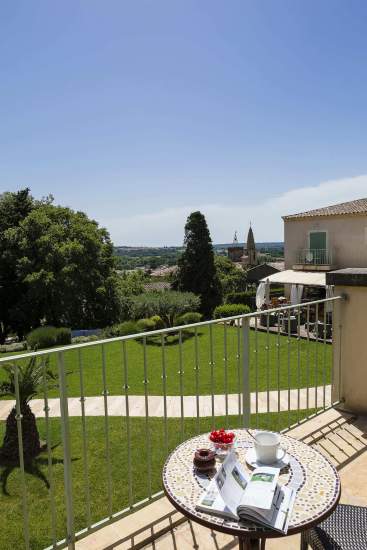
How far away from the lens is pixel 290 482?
1513 millimetres

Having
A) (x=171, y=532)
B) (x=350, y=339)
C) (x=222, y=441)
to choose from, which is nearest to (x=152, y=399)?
(x=350, y=339)

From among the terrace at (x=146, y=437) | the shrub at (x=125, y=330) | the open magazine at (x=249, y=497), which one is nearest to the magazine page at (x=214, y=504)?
the open magazine at (x=249, y=497)

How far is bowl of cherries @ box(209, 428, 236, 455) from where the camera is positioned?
177 centimetres

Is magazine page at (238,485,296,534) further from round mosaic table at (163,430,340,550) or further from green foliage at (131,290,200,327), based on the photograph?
green foliage at (131,290,200,327)

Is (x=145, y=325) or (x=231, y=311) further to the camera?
(x=231, y=311)

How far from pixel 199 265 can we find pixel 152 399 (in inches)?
849

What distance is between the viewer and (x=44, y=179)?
87.1 ft

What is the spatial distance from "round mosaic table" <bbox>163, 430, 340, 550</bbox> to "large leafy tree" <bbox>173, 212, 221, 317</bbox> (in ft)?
84.0

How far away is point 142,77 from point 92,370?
27.2 ft

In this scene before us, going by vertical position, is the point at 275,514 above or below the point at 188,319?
above

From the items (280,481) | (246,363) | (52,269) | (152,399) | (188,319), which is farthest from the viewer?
(52,269)

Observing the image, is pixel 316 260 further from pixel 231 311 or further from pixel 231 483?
pixel 231 483

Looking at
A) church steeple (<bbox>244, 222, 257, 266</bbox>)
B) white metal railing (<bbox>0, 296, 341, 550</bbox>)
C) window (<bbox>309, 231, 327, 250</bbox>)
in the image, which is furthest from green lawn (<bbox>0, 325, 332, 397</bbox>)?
church steeple (<bbox>244, 222, 257, 266</bbox>)

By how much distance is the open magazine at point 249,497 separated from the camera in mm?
1270
